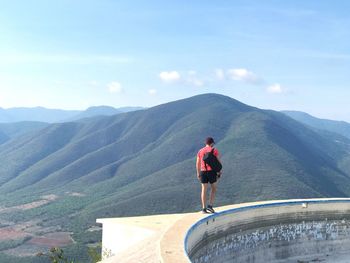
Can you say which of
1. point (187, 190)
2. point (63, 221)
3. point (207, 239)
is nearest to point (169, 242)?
point (207, 239)

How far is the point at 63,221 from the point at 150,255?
134851mm

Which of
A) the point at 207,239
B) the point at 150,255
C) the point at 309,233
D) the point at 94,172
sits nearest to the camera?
the point at 150,255

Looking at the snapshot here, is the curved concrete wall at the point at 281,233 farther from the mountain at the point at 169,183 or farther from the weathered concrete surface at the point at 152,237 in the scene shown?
the mountain at the point at 169,183

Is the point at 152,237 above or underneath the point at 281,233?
above

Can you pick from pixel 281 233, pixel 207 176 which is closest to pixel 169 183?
pixel 281 233

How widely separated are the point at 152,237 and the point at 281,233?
8.84 metres

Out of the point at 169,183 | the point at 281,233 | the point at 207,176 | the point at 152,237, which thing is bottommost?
the point at 169,183

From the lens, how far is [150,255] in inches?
385

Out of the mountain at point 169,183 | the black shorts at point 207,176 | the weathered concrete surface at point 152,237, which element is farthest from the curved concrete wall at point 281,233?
the mountain at point 169,183

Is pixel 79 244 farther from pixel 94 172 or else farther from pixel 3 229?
pixel 94 172

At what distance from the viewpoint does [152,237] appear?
11.6 meters

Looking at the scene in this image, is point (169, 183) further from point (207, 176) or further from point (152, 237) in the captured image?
point (152, 237)

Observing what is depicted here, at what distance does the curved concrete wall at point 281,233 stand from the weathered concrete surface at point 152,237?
0.12m

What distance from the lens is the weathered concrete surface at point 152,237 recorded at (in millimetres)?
9648
